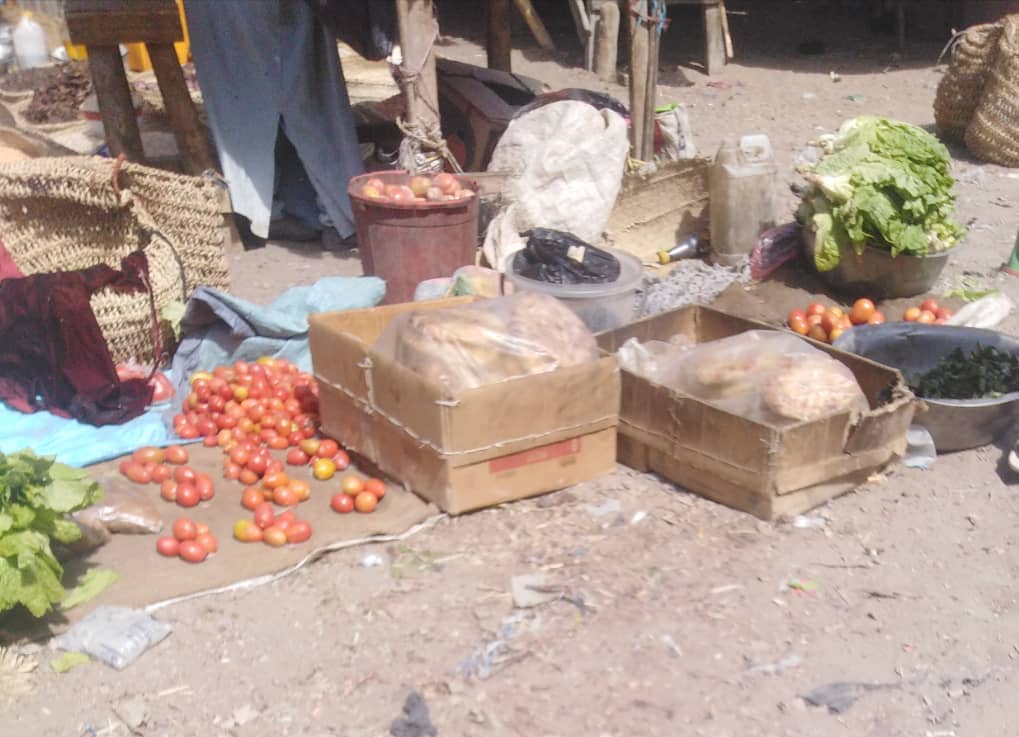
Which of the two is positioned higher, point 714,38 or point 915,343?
point 714,38

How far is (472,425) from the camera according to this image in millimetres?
3629

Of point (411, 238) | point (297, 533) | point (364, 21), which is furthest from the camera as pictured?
point (364, 21)

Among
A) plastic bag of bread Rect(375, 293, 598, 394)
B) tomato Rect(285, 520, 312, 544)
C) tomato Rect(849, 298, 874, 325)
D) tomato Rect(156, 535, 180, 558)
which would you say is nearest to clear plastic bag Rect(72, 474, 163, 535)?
tomato Rect(156, 535, 180, 558)

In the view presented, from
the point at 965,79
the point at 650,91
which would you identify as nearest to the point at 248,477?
the point at 650,91

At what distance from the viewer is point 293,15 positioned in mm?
6648

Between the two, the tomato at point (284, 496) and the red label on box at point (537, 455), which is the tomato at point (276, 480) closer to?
the tomato at point (284, 496)

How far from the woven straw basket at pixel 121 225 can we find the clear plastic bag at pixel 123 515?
4.14 ft

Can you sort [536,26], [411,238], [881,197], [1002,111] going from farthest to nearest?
[536,26]
[1002,111]
[881,197]
[411,238]

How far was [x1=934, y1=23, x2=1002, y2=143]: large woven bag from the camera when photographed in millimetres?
8391

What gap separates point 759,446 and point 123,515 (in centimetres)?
232

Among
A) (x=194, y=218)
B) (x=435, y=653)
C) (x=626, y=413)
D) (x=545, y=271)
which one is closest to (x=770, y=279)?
(x=545, y=271)

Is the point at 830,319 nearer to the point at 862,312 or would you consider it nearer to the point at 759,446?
the point at 862,312

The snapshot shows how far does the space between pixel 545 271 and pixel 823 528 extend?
1893 mm

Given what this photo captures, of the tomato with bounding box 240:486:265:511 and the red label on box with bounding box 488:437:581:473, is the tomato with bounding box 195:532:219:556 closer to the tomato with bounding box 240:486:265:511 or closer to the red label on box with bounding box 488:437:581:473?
the tomato with bounding box 240:486:265:511
